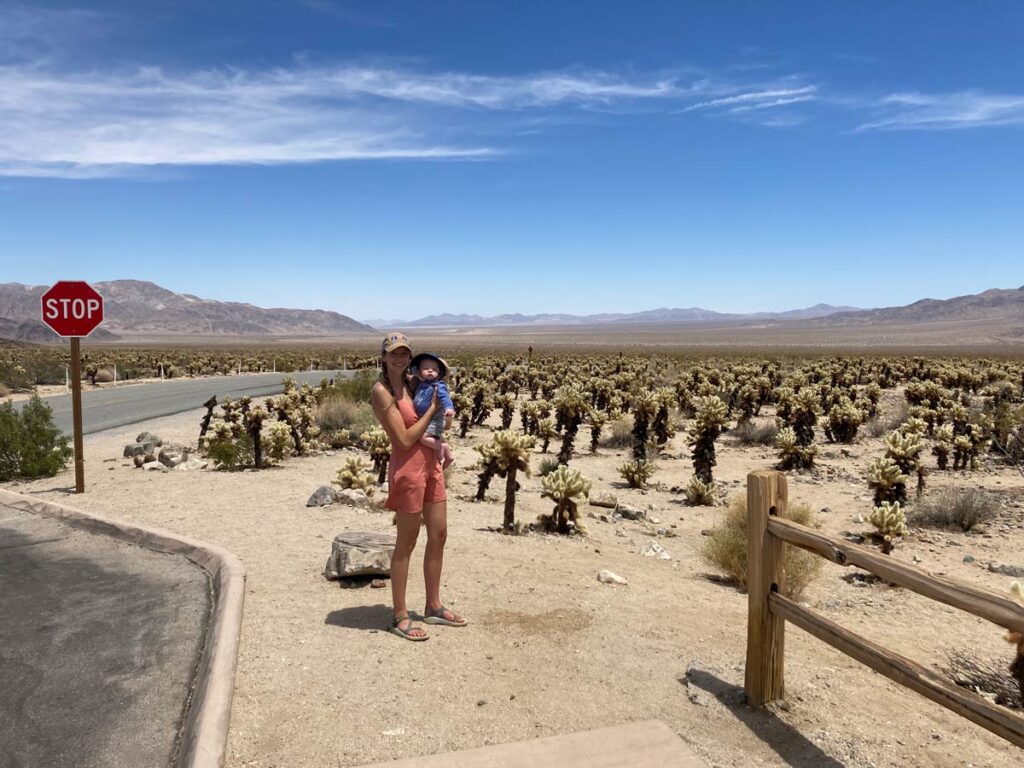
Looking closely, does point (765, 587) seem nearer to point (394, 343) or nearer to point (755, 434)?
point (394, 343)

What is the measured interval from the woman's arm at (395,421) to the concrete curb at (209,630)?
174 centimetres

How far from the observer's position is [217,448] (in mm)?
12633

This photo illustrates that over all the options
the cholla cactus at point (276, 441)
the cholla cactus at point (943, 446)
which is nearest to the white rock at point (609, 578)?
the cholla cactus at point (276, 441)

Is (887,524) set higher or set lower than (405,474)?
lower

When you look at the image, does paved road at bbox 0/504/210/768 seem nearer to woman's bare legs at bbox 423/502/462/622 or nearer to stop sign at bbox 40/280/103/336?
woman's bare legs at bbox 423/502/462/622

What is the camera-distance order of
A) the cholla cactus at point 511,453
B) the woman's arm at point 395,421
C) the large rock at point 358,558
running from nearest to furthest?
1. the woman's arm at point 395,421
2. the large rock at point 358,558
3. the cholla cactus at point 511,453

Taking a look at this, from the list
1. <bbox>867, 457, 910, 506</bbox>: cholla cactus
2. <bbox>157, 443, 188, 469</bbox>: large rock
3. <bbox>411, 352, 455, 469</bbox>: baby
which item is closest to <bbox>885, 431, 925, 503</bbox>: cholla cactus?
<bbox>867, 457, 910, 506</bbox>: cholla cactus

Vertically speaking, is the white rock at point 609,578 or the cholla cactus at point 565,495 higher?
the cholla cactus at point 565,495

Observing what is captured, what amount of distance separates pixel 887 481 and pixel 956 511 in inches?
52.4

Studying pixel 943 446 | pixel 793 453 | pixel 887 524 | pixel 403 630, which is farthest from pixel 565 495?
pixel 943 446

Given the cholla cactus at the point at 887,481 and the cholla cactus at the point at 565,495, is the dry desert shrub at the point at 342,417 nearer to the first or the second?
the cholla cactus at the point at 565,495

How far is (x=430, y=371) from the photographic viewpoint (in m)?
4.83

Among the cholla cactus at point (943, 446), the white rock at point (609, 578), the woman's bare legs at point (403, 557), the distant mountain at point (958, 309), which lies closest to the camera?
the woman's bare legs at point (403, 557)

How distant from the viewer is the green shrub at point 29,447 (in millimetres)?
11688
